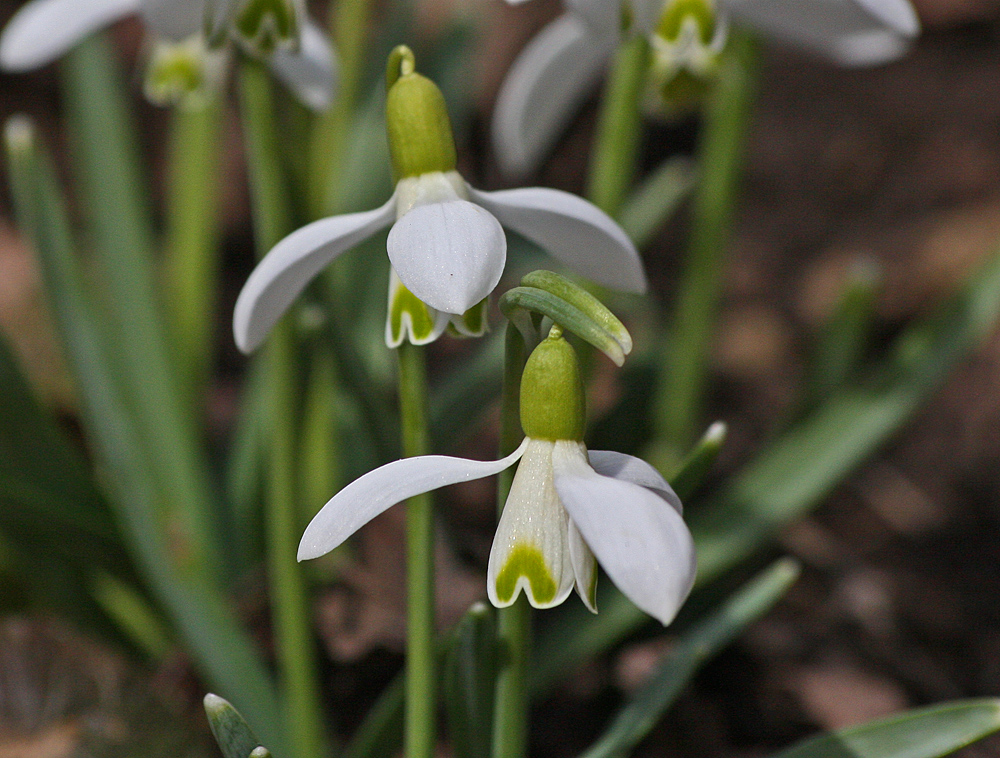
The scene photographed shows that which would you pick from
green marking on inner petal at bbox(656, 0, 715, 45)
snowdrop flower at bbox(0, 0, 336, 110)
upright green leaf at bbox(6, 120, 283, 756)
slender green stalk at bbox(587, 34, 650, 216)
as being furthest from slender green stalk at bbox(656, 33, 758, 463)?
upright green leaf at bbox(6, 120, 283, 756)

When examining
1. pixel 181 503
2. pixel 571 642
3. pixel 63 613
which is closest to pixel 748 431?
pixel 571 642

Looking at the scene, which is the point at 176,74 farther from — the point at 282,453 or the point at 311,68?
the point at 282,453

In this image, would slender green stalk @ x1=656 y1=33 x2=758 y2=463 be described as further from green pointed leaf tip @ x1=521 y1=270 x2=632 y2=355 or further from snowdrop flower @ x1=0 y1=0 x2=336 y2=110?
green pointed leaf tip @ x1=521 y1=270 x2=632 y2=355

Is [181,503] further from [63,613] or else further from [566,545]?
[566,545]

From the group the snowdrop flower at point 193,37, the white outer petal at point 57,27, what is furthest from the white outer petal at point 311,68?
the white outer petal at point 57,27

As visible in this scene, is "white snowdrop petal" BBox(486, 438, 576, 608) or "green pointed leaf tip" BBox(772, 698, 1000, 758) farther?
"green pointed leaf tip" BBox(772, 698, 1000, 758)

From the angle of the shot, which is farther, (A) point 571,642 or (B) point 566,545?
(A) point 571,642

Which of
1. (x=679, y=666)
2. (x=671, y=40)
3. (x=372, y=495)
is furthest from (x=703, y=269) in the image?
(x=372, y=495)
